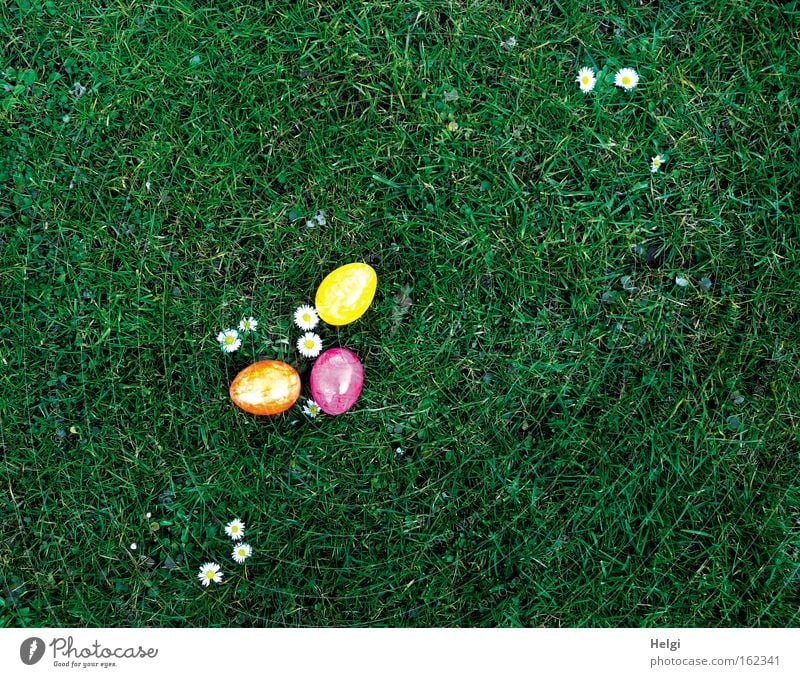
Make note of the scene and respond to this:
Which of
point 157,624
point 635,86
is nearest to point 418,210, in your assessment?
point 635,86

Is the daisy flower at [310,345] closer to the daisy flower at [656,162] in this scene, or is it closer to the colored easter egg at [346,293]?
the colored easter egg at [346,293]

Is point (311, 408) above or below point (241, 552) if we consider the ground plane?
above

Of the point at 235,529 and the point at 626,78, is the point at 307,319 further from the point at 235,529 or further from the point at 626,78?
the point at 626,78

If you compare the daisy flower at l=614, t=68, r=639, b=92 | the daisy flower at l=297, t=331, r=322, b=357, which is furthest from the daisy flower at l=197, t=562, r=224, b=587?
the daisy flower at l=614, t=68, r=639, b=92

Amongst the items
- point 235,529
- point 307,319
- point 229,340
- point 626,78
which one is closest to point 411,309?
point 307,319

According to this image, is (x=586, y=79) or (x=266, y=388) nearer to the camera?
(x=266, y=388)

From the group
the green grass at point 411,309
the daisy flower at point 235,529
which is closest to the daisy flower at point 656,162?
the green grass at point 411,309
